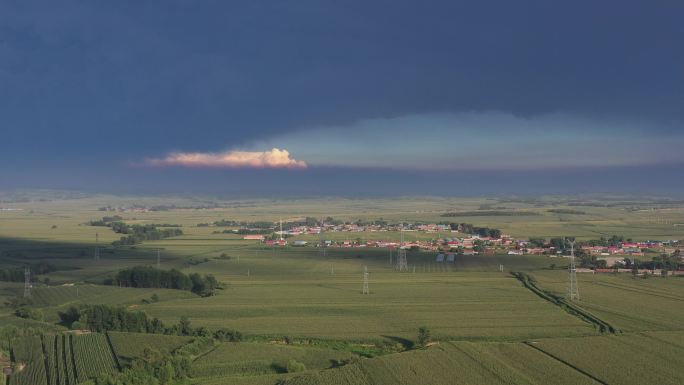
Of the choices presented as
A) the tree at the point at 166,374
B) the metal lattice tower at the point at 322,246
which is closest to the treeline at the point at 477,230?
the metal lattice tower at the point at 322,246

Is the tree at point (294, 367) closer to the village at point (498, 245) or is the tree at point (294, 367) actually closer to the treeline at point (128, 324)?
the treeline at point (128, 324)

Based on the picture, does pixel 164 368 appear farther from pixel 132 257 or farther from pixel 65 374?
pixel 132 257

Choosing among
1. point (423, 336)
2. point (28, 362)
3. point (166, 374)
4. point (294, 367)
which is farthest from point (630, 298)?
point (28, 362)

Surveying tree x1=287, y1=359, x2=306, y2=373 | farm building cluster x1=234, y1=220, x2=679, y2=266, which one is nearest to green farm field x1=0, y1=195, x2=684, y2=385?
tree x1=287, y1=359, x2=306, y2=373

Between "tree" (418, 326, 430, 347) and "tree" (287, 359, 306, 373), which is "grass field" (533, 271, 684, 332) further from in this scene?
"tree" (287, 359, 306, 373)

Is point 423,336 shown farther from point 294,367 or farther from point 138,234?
point 138,234

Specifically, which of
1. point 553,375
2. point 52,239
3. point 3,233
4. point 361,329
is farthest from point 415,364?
point 3,233
